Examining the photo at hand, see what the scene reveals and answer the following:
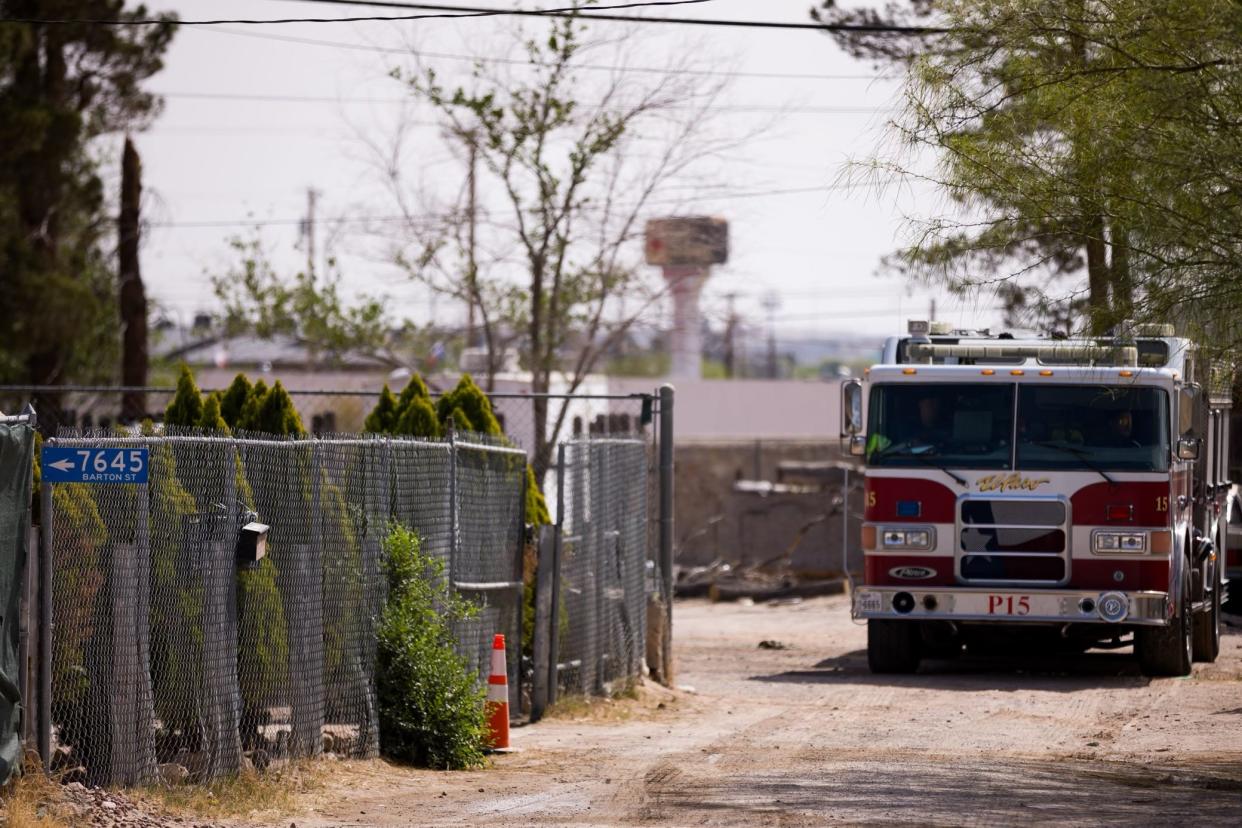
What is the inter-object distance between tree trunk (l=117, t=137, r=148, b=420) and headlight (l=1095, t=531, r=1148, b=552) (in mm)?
17374

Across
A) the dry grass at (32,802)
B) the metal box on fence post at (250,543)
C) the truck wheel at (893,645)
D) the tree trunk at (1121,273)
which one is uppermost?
the tree trunk at (1121,273)

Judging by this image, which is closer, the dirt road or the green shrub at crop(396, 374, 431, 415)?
the dirt road

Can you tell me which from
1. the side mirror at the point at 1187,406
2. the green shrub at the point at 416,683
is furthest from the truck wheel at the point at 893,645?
the green shrub at the point at 416,683

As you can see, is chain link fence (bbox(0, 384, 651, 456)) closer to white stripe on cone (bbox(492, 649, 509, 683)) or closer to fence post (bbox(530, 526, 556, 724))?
fence post (bbox(530, 526, 556, 724))

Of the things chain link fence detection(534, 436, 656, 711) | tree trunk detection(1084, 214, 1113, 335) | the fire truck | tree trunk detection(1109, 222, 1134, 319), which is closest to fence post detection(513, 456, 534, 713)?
chain link fence detection(534, 436, 656, 711)

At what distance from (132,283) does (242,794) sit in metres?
22.8

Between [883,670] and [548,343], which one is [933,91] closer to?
[883,670]

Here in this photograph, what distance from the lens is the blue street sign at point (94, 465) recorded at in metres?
8.01

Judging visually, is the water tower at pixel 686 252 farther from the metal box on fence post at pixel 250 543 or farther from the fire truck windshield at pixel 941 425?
the metal box on fence post at pixel 250 543

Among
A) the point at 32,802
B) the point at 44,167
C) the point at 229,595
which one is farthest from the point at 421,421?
the point at 44,167

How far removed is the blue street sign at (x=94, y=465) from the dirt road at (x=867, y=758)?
1.88 metres

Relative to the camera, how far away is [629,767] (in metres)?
10.5

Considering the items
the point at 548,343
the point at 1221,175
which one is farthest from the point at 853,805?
the point at 548,343

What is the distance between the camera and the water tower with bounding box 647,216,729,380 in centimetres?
2533
